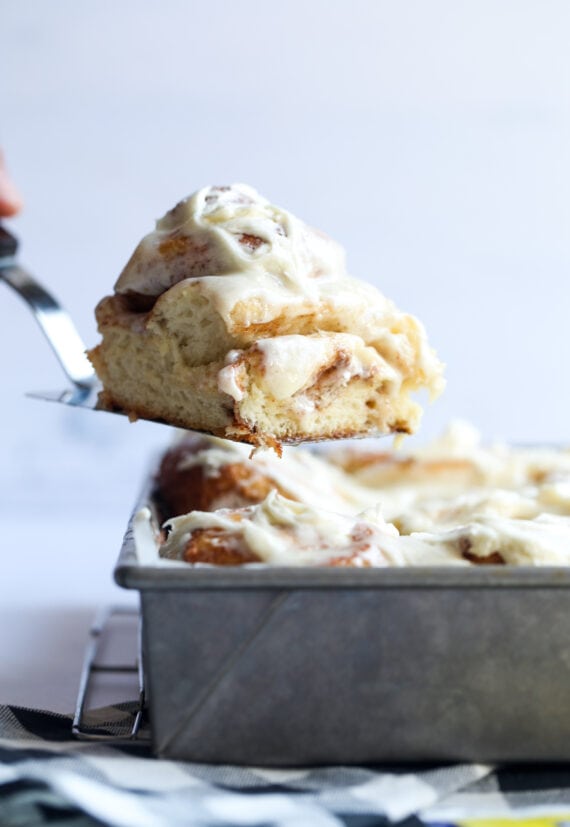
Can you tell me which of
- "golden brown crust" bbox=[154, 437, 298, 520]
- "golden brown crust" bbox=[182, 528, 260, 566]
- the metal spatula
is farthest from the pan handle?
"golden brown crust" bbox=[182, 528, 260, 566]

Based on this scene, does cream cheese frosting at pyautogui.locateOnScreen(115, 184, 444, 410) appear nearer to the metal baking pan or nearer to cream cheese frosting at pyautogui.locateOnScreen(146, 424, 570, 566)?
cream cheese frosting at pyautogui.locateOnScreen(146, 424, 570, 566)

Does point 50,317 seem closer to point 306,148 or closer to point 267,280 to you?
point 267,280

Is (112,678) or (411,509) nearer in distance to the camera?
(112,678)

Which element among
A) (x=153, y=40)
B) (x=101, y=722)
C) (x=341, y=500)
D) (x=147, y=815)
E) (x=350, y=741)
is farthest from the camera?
(x=153, y=40)

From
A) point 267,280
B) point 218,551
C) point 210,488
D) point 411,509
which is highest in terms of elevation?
point 267,280

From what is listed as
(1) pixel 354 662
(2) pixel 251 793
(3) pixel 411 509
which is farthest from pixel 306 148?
(2) pixel 251 793

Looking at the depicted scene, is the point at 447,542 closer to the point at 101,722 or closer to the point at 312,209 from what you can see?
the point at 101,722

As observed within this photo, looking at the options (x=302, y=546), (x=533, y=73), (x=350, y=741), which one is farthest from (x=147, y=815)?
(x=533, y=73)
